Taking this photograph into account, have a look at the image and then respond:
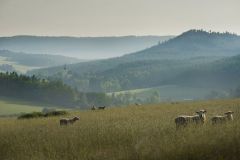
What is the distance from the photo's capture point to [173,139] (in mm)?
13133

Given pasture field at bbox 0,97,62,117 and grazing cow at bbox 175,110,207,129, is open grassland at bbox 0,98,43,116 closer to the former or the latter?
pasture field at bbox 0,97,62,117

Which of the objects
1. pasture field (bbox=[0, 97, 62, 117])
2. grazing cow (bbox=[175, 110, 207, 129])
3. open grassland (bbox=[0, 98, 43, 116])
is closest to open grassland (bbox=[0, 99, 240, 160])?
grazing cow (bbox=[175, 110, 207, 129])

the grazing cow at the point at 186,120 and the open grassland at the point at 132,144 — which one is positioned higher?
the grazing cow at the point at 186,120

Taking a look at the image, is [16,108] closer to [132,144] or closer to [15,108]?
[15,108]

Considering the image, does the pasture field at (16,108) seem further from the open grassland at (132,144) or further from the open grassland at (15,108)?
the open grassland at (132,144)

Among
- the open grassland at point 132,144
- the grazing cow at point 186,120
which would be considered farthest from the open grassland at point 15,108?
the open grassland at point 132,144

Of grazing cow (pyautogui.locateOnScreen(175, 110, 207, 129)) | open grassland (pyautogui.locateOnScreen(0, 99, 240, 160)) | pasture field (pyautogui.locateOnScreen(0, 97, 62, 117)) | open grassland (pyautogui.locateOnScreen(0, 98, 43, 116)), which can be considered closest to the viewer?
open grassland (pyautogui.locateOnScreen(0, 99, 240, 160))

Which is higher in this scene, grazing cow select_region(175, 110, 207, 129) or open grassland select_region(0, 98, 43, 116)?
grazing cow select_region(175, 110, 207, 129)

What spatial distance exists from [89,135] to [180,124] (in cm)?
391

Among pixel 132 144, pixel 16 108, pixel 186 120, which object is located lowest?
pixel 16 108

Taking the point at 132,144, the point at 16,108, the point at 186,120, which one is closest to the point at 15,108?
the point at 16,108

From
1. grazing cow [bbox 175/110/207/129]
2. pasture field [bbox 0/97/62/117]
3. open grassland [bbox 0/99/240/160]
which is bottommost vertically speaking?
pasture field [bbox 0/97/62/117]

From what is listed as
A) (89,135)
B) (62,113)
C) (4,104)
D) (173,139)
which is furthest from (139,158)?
(4,104)

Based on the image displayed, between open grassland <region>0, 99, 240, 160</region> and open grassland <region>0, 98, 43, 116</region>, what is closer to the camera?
open grassland <region>0, 99, 240, 160</region>
